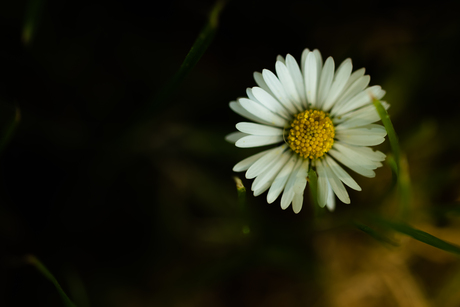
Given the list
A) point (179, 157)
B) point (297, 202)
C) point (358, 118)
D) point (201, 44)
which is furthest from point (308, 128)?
point (179, 157)

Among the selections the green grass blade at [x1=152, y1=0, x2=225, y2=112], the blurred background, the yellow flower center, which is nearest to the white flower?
the yellow flower center

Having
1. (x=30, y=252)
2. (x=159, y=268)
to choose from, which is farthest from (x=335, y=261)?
(x=30, y=252)

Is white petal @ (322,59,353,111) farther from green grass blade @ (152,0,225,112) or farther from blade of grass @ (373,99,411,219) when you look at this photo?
green grass blade @ (152,0,225,112)

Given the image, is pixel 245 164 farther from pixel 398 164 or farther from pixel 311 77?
pixel 398 164

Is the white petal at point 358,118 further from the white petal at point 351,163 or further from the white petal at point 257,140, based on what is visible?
the white petal at point 257,140

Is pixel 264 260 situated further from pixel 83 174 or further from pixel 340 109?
pixel 83 174
